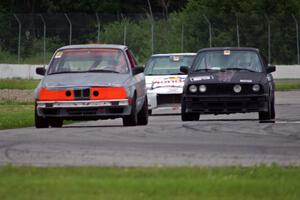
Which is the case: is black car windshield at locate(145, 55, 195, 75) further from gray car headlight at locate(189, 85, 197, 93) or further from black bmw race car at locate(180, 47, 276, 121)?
gray car headlight at locate(189, 85, 197, 93)

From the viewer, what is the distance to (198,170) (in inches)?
465

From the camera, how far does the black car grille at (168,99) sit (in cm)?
2684

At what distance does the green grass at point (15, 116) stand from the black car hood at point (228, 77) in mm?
3396

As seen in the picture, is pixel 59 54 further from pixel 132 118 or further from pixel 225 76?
pixel 225 76

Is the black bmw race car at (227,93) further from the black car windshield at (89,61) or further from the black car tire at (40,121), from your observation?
the black car tire at (40,121)

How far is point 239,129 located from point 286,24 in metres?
38.3

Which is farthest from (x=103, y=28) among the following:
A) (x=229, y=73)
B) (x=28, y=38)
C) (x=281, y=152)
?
(x=281, y=152)

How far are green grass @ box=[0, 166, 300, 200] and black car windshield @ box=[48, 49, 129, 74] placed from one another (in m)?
9.39

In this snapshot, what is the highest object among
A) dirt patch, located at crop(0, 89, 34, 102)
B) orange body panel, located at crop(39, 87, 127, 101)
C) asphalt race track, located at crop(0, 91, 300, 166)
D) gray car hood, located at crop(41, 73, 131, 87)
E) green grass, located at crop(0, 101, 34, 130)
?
gray car hood, located at crop(41, 73, 131, 87)

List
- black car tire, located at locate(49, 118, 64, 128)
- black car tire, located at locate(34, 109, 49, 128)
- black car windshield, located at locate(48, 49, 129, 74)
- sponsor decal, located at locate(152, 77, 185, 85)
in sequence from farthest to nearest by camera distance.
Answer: sponsor decal, located at locate(152, 77, 185, 85), black car windshield, located at locate(48, 49, 129, 74), black car tire, located at locate(49, 118, 64, 128), black car tire, located at locate(34, 109, 49, 128)

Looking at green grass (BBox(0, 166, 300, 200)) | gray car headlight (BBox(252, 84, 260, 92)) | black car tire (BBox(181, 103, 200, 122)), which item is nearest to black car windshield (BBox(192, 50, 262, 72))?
gray car headlight (BBox(252, 84, 260, 92))

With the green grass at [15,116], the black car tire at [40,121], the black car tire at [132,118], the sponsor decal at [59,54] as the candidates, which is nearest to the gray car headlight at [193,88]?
the black car tire at [132,118]

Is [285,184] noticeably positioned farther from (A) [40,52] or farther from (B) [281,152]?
(A) [40,52]

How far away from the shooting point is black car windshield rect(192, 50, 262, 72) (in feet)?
76.6
